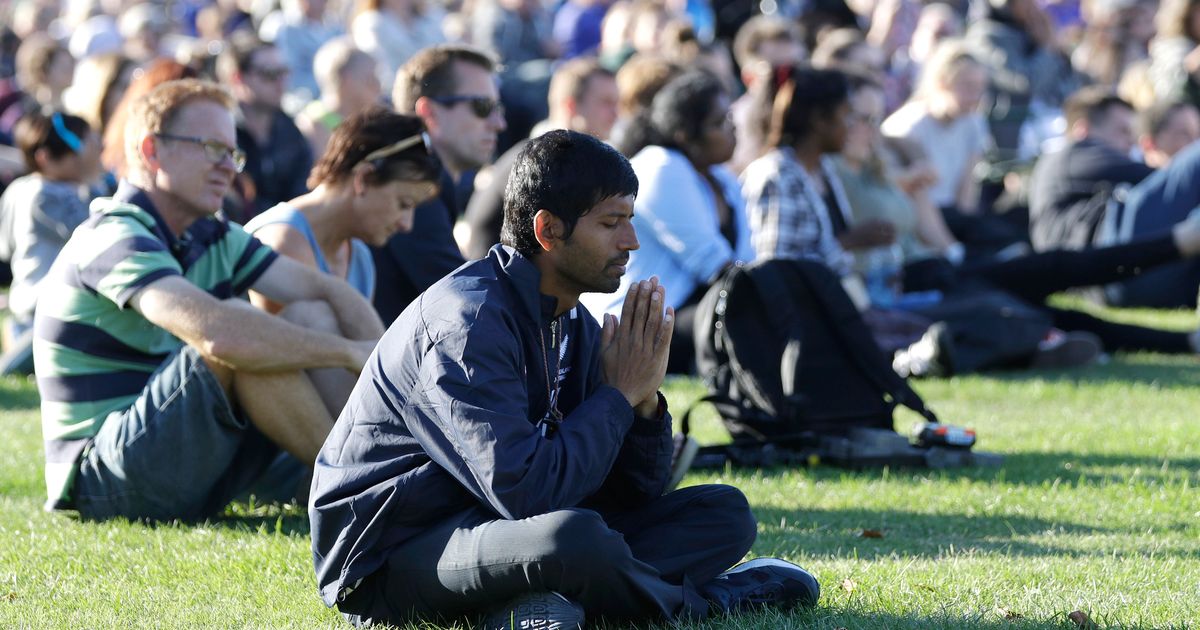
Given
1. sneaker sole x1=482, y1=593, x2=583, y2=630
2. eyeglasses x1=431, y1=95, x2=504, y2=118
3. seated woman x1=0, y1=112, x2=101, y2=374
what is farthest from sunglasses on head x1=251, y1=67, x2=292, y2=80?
sneaker sole x1=482, y1=593, x2=583, y2=630

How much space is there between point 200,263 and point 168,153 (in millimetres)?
404

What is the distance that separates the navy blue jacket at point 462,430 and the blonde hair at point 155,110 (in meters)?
1.96

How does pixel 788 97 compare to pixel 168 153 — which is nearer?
pixel 168 153

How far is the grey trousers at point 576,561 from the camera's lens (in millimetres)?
3844

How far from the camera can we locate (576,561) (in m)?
3.84

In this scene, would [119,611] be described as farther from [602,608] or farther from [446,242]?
[446,242]

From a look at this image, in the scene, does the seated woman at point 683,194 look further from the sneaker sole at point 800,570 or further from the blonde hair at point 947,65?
the blonde hair at point 947,65

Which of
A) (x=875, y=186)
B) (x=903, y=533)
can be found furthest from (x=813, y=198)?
(x=903, y=533)

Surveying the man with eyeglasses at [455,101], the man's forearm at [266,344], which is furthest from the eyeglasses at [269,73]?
the man's forearm at [266,344]

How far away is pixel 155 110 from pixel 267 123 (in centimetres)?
570

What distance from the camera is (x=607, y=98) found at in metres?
10.5

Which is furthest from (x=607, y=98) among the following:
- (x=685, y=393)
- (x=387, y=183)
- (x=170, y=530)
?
(x=170, y=530)

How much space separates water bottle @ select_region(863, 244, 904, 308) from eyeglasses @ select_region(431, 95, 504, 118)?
280 centimetres

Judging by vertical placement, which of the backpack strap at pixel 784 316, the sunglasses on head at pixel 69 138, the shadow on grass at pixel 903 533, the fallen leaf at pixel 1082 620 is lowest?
the shadow on grass at pixel 903 533
